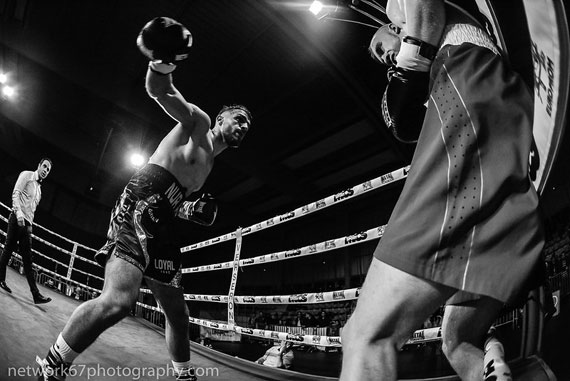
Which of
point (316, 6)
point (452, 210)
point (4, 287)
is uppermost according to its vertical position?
point (316, 6)

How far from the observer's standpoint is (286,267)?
11.2 m

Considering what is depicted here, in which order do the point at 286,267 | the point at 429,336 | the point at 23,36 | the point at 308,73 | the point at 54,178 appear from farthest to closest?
the point at 286,267 → the point at 308,73 → the point at 54,178 → the point at 23,36 → the point at 429,336

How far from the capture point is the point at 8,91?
10.7 feet

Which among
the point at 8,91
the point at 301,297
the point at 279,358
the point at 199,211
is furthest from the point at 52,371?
the point at 8,91

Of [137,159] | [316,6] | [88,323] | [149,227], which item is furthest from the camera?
[137,159]

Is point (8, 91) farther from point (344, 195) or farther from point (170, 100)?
point (344, 195)

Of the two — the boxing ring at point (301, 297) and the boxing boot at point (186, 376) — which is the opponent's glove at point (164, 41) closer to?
the boxing ring at point (301, 297)

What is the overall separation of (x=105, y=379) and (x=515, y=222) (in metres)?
1.84

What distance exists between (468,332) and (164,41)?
1321 mm

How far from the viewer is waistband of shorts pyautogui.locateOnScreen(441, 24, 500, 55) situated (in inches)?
28.5

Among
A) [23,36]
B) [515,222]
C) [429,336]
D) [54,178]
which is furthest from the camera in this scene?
[54,178]

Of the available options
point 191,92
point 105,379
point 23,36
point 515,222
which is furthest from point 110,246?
point 191,92

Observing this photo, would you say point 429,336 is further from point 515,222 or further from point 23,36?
point 23,36
